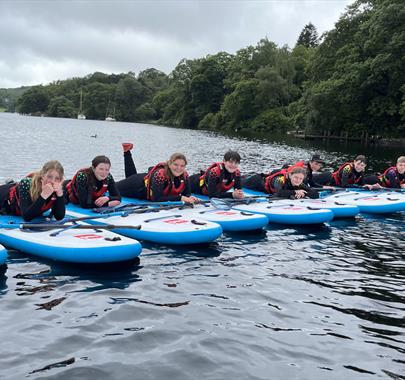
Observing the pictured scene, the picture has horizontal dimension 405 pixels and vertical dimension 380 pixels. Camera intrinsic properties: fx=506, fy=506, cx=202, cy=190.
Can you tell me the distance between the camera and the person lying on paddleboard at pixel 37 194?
6.92 m

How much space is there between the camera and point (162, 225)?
806 cm

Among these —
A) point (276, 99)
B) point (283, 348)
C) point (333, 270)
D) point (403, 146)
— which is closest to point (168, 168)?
point (333, 270)

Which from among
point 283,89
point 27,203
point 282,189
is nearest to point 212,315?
point 27,203

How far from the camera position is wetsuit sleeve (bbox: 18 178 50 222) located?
281 inches

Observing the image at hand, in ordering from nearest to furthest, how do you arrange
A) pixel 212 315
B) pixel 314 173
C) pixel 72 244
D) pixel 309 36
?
pixel 212 315
pixel 72 244
pixel 314 173
pixel 309 36

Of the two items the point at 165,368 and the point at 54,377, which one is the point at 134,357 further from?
the point at 54,377

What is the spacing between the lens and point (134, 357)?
14.4 ft

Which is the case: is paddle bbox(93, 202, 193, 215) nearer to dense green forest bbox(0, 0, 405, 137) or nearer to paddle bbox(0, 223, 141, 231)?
paddle bbox(0, 223, 141, 231)

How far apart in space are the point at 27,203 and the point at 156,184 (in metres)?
2.65

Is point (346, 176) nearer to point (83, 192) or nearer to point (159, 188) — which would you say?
point (159, 188)

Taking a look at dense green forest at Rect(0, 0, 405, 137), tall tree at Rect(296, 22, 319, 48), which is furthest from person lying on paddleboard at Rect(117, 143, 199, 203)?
tall tree at Rect(296, 22, 319, 48)

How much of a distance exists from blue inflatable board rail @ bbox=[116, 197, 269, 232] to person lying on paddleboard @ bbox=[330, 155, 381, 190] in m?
4.95

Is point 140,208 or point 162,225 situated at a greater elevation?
point 140,208

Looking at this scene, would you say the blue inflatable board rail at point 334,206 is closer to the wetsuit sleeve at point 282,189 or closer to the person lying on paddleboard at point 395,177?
the wetsuit sleeve at point 282,189
